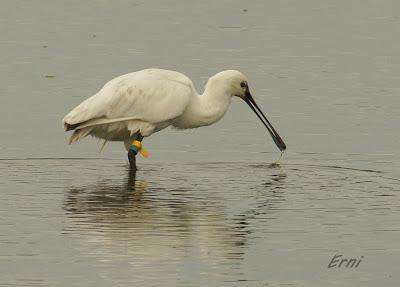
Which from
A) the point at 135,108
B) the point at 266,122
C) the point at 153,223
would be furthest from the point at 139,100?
the point at 153,223

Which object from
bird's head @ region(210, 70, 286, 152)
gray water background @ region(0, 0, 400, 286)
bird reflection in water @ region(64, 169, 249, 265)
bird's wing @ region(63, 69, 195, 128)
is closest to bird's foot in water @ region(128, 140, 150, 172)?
gray water background @ region(0, 0, 400, 286)

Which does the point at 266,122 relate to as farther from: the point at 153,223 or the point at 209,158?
the point at 153,223

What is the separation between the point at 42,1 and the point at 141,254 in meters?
20.9

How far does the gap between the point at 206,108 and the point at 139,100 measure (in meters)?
1.12

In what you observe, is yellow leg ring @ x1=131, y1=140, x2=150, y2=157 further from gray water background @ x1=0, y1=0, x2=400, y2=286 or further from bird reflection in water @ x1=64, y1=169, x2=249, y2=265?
bird reflection in water @ x1=64, y1=169, x2=249, y2=265

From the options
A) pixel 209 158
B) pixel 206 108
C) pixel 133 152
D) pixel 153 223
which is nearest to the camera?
pixel 153 223

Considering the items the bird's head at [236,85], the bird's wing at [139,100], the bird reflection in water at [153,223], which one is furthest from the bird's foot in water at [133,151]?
the bird's head at [236,85]

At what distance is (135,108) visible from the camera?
59.5ft

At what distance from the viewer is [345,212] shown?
15.4 m

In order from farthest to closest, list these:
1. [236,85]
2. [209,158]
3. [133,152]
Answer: [236,85] → [209,158] → [133,152]

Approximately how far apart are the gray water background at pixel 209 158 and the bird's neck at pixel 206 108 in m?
0.42

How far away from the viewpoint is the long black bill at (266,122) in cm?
1895

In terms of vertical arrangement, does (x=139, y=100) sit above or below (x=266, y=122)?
above

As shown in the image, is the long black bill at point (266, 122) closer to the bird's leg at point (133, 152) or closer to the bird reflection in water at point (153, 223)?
the bird's leg at point (133, 152)
